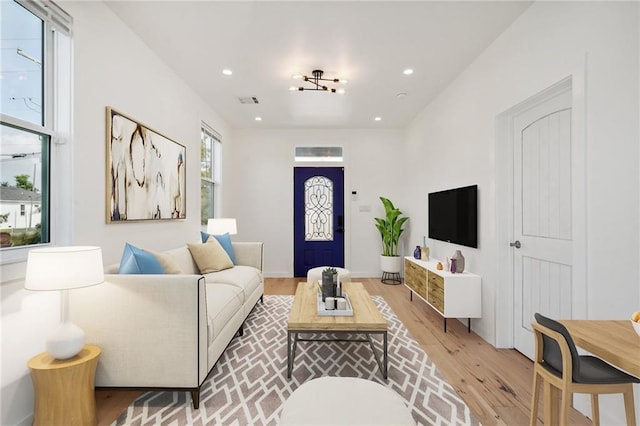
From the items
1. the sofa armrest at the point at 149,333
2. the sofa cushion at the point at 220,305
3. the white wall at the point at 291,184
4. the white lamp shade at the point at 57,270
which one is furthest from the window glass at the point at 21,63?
the white wall at the point at 291,184

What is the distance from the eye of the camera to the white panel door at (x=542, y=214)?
6.97 feet

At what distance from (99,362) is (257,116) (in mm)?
3875

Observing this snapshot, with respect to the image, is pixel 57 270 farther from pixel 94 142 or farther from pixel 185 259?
pixel 185 259

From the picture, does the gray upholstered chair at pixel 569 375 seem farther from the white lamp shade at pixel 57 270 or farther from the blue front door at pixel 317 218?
the blue front door at pixel 317 218

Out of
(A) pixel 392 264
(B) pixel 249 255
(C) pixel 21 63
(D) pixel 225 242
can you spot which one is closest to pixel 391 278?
(A) pixel 392 264

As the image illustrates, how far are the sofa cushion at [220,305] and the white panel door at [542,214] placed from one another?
2.46 metres

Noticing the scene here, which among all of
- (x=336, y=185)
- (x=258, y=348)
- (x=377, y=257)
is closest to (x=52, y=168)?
(x=258, y=348)

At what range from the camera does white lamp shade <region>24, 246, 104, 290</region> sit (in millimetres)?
1477

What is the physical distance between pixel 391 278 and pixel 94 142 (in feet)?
15.2

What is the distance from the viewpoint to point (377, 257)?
547cm

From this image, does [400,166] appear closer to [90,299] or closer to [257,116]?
[257,116]

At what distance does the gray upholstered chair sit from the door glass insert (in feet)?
Result: 13.9

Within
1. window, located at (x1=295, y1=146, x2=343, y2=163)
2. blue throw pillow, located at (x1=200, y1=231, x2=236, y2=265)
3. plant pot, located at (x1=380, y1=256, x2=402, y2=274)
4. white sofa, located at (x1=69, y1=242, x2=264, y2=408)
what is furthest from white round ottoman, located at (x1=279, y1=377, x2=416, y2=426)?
window, located at (x1=295, y1=146, x2=343, y2=163)

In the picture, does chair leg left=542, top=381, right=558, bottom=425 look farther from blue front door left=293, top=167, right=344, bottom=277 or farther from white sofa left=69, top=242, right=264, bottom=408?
blue front door left=293, top=167, right=344, bottom=277
